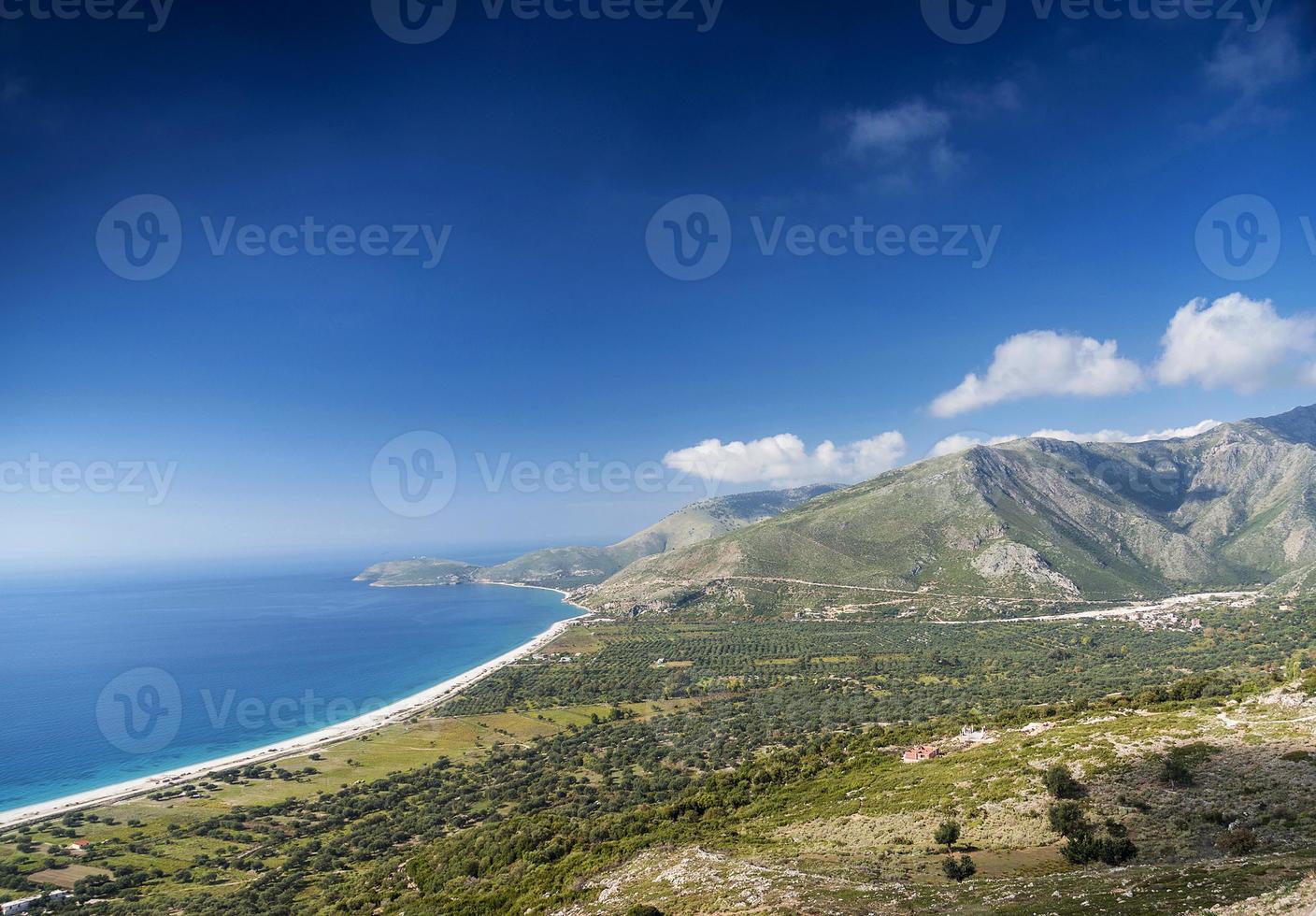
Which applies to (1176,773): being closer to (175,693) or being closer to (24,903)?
(24,903)

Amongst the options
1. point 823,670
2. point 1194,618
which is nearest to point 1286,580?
point 1194,618

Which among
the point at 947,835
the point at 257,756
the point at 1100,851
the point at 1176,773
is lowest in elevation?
the point at 257,756

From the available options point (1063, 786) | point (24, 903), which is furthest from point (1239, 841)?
point (24, 903)

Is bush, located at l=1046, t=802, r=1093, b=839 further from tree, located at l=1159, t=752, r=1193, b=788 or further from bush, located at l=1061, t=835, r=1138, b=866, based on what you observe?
tree, located at l=1159, t=752, r=1193, b=788

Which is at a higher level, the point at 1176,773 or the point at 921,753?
the point at 1176,773

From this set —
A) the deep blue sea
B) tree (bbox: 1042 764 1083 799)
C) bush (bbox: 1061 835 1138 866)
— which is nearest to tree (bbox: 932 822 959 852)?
bush (bbox: 1061 835 1138 866)
